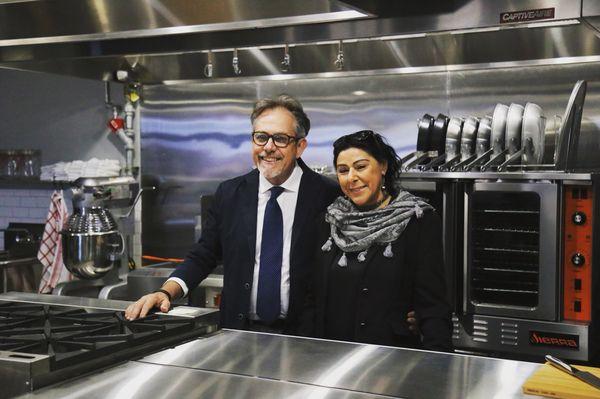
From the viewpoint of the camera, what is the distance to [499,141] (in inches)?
144

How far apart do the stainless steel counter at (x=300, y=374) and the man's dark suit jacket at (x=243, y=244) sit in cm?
61

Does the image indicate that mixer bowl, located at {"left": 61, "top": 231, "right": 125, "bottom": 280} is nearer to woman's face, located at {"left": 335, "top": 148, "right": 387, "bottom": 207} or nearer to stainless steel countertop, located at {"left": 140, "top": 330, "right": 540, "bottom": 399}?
woman's face, located at {"left": 335, "top": 148, "right": 387, "bottom": 207}

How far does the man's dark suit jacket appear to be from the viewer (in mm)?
2822

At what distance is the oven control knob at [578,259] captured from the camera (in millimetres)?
3371

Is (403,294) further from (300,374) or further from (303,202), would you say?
(300,374)

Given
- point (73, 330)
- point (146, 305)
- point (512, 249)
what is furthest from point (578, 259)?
point (73, 330)

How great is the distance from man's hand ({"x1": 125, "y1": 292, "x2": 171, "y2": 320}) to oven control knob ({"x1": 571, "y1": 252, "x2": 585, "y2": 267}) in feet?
5.88

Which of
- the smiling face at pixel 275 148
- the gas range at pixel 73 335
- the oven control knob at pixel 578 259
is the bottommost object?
the gas range at pixel 73 335

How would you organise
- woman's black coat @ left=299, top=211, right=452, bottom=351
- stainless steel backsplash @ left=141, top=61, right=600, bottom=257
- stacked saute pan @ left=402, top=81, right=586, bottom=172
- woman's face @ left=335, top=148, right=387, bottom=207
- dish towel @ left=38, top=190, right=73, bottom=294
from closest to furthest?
woman's black coat @ left=299, top=211, right=452, bottom=351 < woman's face @ left=335, top=148, right=387, bottom=207 < stacked saute pan @ left=402, top=81, right=586, bottom=172 < stainless steel backsplash @ left=141, top=61, right=600, bottom=257 < dish towel @ left=38, top=190, right=73, bottom=294

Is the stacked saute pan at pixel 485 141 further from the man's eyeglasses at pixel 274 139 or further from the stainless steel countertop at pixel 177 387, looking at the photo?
the stainless steel countertop at pixel 177 387

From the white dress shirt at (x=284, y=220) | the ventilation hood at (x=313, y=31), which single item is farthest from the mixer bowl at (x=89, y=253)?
the white dress shirt at (x=284, y=220)

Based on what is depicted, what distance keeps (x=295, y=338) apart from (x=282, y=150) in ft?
2.66

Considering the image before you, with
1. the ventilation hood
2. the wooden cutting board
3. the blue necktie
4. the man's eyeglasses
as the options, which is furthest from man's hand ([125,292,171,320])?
the wooden cutting board

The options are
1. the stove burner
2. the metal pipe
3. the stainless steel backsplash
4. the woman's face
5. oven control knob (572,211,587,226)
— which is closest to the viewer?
the stove burner
